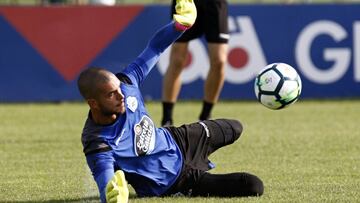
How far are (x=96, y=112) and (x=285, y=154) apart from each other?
10.4 ft

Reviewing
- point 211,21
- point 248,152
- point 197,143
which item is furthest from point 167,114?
point 197,143

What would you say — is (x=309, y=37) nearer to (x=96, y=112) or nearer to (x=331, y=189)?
(x=331, y=189)

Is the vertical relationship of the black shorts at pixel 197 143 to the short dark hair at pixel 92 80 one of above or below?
below

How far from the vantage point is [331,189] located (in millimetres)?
6629

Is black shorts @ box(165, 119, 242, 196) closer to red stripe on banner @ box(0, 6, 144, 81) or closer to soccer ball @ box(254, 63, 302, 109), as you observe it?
soccer ball @ box(254, 63, 302, 109)

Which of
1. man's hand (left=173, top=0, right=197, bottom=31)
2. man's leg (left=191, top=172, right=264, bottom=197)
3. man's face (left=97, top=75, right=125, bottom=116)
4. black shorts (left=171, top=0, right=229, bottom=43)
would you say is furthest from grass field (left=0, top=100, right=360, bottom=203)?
man's hand (left=173, top=0, right=197, bottom=31)

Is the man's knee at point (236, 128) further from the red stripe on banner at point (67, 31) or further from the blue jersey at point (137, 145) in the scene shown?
the red stripe on banner at point (67, 31)

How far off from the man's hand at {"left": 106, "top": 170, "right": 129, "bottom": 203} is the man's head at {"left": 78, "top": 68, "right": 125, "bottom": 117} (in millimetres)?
555

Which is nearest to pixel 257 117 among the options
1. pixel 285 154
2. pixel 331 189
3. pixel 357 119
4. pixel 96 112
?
pixel 357 119

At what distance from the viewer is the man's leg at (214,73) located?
10414mm

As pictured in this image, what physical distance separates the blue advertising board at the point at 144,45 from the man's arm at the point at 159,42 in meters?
7.24

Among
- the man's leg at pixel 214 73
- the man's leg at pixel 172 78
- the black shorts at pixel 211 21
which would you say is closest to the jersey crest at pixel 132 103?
the man's leg at pixel 172 78

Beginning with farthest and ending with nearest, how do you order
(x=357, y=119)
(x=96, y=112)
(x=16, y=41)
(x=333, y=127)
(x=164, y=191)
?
(x=16, y=41)
(x=357, y=119)
(x=333, y=127)
(x=164, y=191)
(x=96, y=112)

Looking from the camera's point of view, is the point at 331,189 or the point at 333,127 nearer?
the point at 331,189
